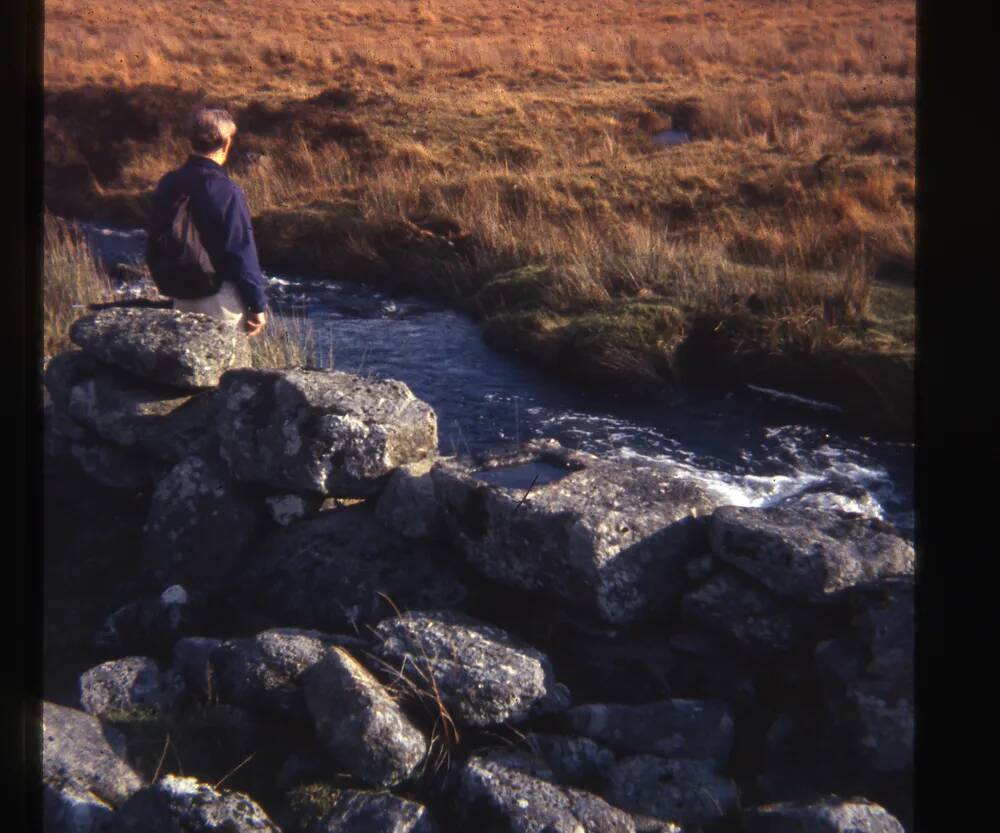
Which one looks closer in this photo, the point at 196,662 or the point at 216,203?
the point at 196,662

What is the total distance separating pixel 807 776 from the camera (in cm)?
Result: 361

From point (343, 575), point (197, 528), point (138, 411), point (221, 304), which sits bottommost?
point (343, 575)

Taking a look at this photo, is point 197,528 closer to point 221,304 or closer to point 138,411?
point 138,411

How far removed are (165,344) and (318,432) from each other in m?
1.04

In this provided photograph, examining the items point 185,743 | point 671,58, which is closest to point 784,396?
point 185,743

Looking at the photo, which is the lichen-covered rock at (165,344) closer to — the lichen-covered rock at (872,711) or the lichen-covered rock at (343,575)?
the lichen-covered rock at (343,575)

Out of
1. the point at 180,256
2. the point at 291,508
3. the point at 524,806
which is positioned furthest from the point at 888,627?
the point at 180,256

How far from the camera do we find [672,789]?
351 centimetres

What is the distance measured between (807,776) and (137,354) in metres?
3.57

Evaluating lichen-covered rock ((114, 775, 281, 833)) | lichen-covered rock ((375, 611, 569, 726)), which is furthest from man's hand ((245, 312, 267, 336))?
lichen-covered rock ((114, 775, 281, 833))

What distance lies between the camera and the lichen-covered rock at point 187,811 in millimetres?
3271

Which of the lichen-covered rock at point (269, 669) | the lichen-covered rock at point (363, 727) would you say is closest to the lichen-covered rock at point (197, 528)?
the lichen-covered rock at point (269, 669)

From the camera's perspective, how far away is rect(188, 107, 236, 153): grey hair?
5.36 metres

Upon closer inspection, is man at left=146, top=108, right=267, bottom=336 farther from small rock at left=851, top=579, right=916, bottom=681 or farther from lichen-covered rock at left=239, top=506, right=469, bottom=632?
small rock at left=851, top=579, right=916, bottom=681
